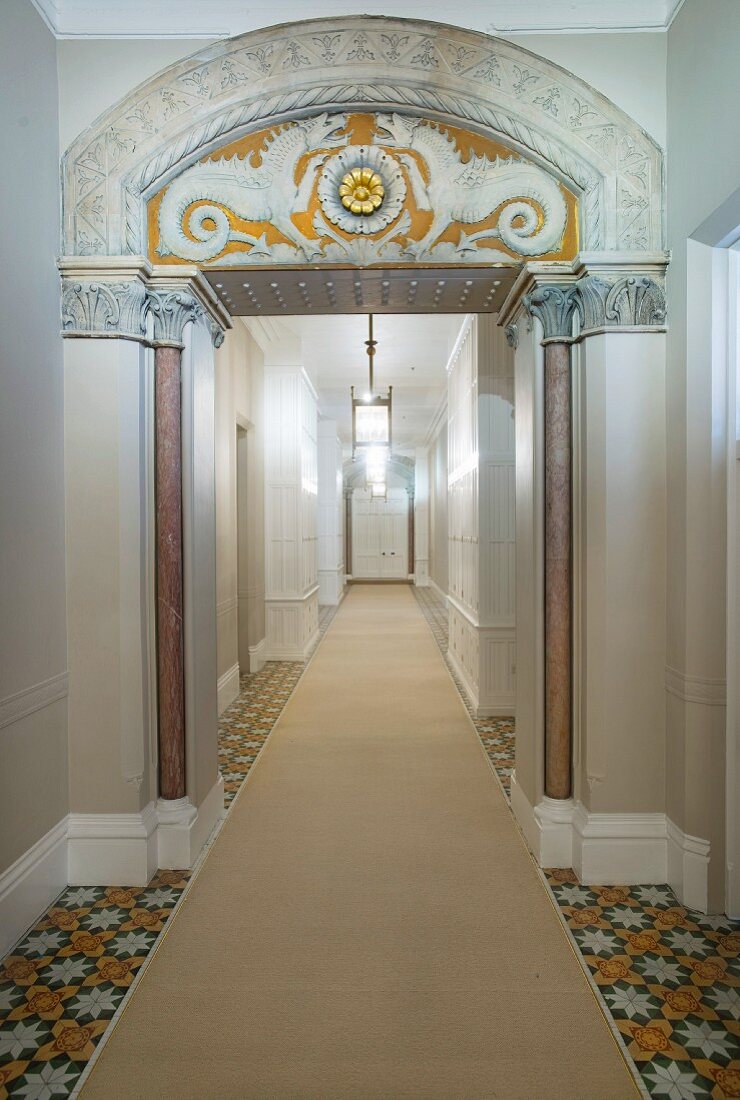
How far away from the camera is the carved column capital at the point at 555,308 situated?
3.18 metres

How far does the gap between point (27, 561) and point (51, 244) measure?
1.43m

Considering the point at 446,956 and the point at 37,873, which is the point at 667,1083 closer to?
the point at 446,956

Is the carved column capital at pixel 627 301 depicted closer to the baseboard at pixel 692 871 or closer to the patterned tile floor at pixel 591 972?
the baseboard at pixel 692 871

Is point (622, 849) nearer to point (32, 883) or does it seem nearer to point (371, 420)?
point (32, 883)

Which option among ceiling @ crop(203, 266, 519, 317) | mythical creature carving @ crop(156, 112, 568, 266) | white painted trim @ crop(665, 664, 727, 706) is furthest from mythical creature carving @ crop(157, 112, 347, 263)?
white painted trim @ crop(665, 664, 727, 706)

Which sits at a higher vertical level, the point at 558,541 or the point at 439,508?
the point at 439,508

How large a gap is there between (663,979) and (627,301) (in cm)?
272

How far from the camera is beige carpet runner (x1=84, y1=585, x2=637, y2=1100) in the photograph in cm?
199

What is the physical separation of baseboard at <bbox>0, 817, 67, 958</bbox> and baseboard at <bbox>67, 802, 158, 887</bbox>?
0.15 ft

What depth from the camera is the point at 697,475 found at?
2.87 meters

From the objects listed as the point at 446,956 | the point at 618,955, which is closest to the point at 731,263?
the point at 618,955

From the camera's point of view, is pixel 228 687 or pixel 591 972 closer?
pixel 591 972

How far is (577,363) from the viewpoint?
10.5 feet

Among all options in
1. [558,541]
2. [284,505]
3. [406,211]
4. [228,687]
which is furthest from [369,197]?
[284,505]
